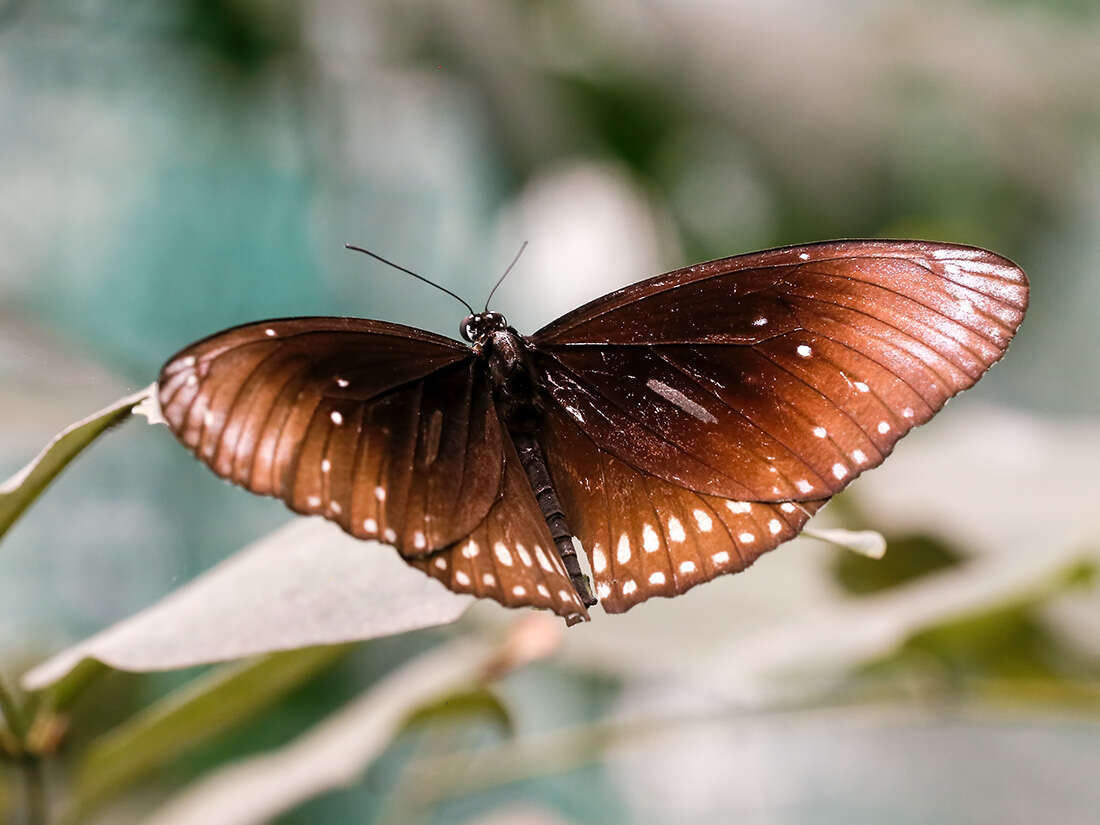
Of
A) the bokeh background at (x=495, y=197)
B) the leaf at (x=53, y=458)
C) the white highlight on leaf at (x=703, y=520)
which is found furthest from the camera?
the bokeh background at (x=495, y=197)

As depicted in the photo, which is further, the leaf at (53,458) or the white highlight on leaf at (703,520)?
the white highlight on leaf at (703,520)

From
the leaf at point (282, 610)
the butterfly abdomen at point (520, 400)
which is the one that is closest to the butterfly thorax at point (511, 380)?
the butterfly abdomen at point (520, 400)

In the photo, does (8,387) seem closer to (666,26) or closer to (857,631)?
(857,631)

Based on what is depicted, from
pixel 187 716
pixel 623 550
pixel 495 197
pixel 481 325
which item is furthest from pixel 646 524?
pixel 495 197

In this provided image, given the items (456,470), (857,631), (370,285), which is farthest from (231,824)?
(370,285)

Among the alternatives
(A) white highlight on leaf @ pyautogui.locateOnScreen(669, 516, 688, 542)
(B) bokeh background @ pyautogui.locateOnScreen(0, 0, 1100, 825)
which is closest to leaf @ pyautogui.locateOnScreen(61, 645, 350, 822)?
(A) white highlight on leaf @ pyautogui.locateOnScreen(669, 516, 688, 542)

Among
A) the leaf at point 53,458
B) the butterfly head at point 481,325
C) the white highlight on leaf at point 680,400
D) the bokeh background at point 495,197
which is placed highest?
the bokeh background at point 495,197

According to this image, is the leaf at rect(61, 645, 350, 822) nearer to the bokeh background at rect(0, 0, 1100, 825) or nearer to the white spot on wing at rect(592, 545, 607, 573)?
the white spot on wing at rect(592, 545, 607, 573)

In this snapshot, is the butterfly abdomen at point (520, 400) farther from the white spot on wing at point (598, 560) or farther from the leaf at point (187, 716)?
the leaf at point (187, 716)
